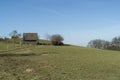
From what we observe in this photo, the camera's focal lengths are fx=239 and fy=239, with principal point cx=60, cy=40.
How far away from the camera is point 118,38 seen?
125 m

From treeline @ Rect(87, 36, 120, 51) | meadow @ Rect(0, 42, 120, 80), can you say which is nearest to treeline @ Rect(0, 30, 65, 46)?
treeline @ Rect(87, 36, 120, 51)

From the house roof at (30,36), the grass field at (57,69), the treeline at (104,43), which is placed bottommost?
the grass field at (57,69)

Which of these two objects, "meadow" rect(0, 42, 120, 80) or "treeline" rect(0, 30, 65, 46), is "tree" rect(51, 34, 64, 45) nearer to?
"treeline" rect(0, 30, 65, 46)

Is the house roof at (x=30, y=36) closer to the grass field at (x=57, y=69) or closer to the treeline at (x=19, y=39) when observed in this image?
the treeline at (x=19, y=39)

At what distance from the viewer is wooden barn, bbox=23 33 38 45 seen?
10547 centimetres

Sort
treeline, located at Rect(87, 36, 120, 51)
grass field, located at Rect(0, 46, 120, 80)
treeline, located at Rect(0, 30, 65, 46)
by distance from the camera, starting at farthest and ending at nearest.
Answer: treeline, located at Rect(87, 36, 120, 51) → treeline, located at Rect(0, 30, 65, 46) → grass field, located at Rect(0, 46, 120, 80)

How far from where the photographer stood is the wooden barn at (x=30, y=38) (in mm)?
105469

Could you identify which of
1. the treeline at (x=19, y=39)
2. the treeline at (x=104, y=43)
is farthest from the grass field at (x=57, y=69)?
the treeline at (x=104, y=43)

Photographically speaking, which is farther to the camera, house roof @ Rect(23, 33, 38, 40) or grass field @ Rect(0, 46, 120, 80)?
house roof @ Rect(23, 33, 38, 40)

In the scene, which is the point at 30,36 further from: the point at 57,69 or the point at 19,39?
the point at 57,69

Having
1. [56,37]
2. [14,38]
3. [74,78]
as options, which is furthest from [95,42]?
[74,78]

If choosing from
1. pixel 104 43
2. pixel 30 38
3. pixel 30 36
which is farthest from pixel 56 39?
pixel 104 43

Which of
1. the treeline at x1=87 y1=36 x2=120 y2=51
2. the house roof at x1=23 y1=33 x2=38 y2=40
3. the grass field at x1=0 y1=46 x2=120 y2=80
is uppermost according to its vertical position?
the house roof at x1=23 y1=33 x2=38 y2=40

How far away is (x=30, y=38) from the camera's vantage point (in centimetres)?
10612
